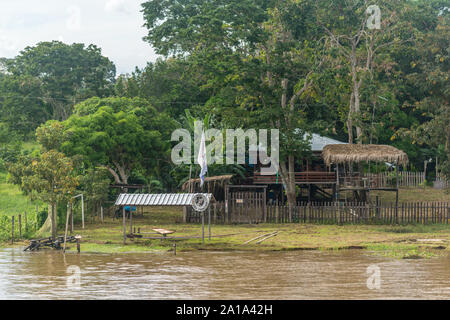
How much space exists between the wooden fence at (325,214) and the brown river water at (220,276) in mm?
8448

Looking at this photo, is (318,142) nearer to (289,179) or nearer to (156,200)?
Answer: (289,179)

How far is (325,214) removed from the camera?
109 feet

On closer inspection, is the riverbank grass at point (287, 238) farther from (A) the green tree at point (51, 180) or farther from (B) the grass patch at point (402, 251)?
(A) the green tree at point (51, 180)

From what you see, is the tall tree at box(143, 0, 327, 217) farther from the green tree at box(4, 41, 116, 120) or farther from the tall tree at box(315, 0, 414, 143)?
the green tree at box(4, 41, 116, 120)

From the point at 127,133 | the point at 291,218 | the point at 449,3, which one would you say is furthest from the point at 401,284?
the point at 449,3

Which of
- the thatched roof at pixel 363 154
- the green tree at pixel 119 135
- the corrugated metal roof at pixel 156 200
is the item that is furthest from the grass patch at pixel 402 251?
the green tree at pixel 119 135

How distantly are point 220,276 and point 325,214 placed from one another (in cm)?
1457

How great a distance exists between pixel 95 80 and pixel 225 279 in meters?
43.7

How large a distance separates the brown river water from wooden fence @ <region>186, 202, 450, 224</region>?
8.45 metres

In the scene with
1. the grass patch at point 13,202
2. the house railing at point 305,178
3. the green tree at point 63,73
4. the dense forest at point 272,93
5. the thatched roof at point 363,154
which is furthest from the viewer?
the green tree at point 63,73

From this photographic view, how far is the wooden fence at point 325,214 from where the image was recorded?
32.8 m

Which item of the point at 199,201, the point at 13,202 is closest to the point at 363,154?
the point at 199,201

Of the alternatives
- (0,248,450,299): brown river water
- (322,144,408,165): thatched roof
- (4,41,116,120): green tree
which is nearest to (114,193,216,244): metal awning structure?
(0,248,450,299): brown river water

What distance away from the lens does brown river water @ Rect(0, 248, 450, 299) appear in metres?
17.2
